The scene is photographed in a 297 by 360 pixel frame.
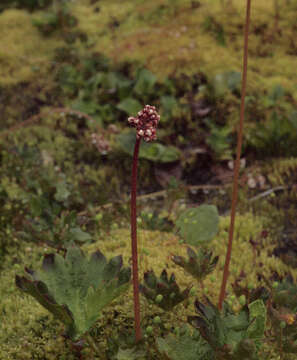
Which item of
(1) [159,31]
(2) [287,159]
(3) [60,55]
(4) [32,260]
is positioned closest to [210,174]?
(2) [287,159]

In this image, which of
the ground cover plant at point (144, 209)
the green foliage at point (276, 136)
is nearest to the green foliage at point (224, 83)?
the ground cover plant at point (144, 209)

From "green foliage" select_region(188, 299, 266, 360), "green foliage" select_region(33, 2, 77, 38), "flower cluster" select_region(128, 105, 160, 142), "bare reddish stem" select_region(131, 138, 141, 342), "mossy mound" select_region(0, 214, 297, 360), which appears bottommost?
"mossy mound" select_region(0, 214, 297, 360)

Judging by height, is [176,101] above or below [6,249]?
above

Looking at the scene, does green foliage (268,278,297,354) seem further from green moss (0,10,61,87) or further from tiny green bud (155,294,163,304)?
green moss (0,10,61,87)

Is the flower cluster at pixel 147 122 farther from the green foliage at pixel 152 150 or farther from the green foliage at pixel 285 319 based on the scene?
the green foliage at pixel 152 150

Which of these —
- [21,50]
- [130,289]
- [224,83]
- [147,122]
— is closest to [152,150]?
[224,83]

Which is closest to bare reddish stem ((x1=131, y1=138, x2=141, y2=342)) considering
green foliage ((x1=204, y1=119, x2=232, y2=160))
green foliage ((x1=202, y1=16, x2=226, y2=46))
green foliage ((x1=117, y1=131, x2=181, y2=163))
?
green foliage ((x1=117, y1=131, x2=181, y2=163))

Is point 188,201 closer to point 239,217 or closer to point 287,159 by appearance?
point 239,217
